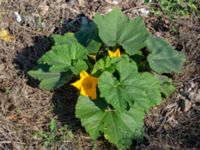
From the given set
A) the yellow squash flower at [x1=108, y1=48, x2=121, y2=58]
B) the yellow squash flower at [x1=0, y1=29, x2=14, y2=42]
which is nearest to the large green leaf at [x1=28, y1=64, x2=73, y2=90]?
the yellow squash flower at [x1=108, y1=48, x2=121, y2=58]

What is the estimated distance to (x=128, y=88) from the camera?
3.53 metres

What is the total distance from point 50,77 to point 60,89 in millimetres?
212

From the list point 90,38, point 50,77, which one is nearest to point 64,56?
point 50,77

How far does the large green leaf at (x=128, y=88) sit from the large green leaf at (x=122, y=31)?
201 millimetres

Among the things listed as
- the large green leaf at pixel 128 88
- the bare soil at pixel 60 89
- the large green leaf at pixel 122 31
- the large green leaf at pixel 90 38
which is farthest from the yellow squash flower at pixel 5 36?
the large green leaf at pixel 128 88

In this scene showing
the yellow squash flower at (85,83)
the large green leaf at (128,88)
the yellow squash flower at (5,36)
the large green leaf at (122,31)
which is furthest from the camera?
the yellow squash flower at (5,36)

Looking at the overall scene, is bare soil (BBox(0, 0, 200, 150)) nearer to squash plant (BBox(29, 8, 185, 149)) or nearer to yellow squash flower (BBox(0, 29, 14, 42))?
yellow squash flower (BBox(0, 29, 14, 42))

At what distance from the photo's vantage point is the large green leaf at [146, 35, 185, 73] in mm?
3841

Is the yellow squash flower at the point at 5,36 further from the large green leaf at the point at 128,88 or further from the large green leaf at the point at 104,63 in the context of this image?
the large green leaf at the point at 128,88

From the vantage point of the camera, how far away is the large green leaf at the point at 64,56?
12.2 feet

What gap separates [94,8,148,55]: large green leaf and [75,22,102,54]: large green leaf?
75mm

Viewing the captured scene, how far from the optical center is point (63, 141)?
12.1ft

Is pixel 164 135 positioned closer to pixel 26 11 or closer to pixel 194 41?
pixel 194 41

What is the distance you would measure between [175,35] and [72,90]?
969 mm
